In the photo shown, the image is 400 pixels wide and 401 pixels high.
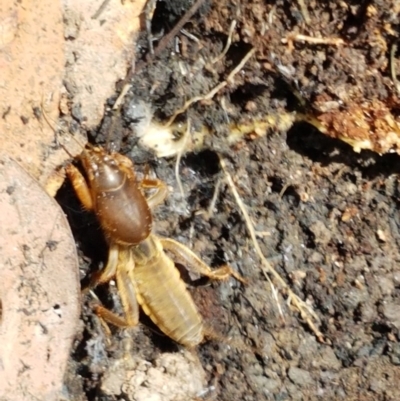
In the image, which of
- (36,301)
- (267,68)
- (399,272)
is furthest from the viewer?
(399,272)

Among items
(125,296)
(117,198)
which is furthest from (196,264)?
(117,198)

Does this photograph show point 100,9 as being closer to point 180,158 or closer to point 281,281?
point 180,158

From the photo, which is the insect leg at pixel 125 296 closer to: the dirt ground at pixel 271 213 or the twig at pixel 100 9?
the dirt ground at pixel 271 213

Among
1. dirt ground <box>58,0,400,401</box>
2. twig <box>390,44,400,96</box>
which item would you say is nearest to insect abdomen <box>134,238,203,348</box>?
dirt ground <box>58,0,400,401</box>

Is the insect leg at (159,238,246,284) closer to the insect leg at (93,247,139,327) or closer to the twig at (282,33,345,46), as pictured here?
the insect leg at (93,247,139,327)

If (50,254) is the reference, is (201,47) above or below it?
above

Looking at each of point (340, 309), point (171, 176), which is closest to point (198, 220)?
point (171, 176)

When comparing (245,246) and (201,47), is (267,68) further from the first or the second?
(245,246)

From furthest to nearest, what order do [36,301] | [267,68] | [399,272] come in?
[399,272] < [267,68] < [36,301]
